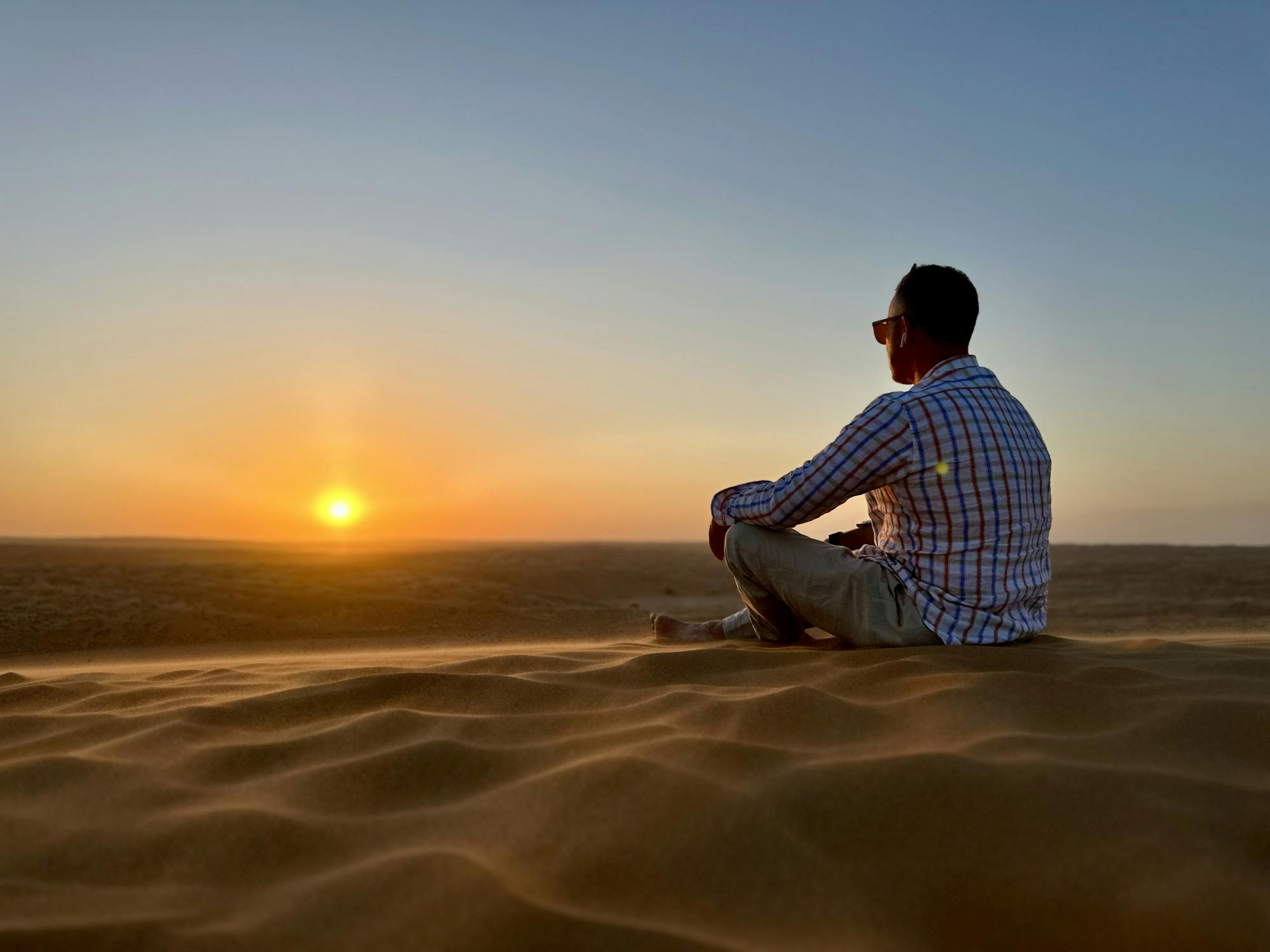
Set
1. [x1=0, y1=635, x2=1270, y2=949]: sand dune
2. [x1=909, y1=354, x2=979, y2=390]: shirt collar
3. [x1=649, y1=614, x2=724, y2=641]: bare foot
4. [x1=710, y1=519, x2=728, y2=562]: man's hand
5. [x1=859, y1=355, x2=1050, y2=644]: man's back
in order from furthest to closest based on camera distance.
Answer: [x1=649, y1=614, x2=724, y2=641]: bare foot
[x1=710, y1=519, x2=728, y2=562]: man's hand
[x1=909, y1=354, x2=979, y2=390]: shirt collar
[x1=859, y1=355, x2=1050, y2=644]: man's back
[x1=0, y1=635, x2=1270, y2=949]: sand dune

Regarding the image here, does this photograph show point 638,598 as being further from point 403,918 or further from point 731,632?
point 403,918

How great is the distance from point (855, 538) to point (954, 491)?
91cm

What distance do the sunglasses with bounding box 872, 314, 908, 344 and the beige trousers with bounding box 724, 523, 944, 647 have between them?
801 millimetres

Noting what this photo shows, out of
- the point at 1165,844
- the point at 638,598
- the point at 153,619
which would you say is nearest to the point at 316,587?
the point at 153,619

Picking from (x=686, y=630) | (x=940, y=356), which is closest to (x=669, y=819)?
(x=940, y=356)

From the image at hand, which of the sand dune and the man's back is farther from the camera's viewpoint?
the man's back

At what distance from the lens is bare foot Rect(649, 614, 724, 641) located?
13.5 feet

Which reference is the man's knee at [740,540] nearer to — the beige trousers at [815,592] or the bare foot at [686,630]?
the beige trousers at [815,592]

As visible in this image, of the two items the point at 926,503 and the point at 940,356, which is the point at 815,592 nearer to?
the point at 926,503

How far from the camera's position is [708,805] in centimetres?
163

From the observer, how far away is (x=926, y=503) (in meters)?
3.01

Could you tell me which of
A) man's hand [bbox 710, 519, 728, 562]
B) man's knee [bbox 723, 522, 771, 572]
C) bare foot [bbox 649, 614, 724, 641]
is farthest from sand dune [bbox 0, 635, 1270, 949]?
bare foot [bbox 649, 614, 724, 641]

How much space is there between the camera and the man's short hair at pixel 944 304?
322cm

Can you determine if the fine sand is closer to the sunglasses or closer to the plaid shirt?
the plaid shirt
